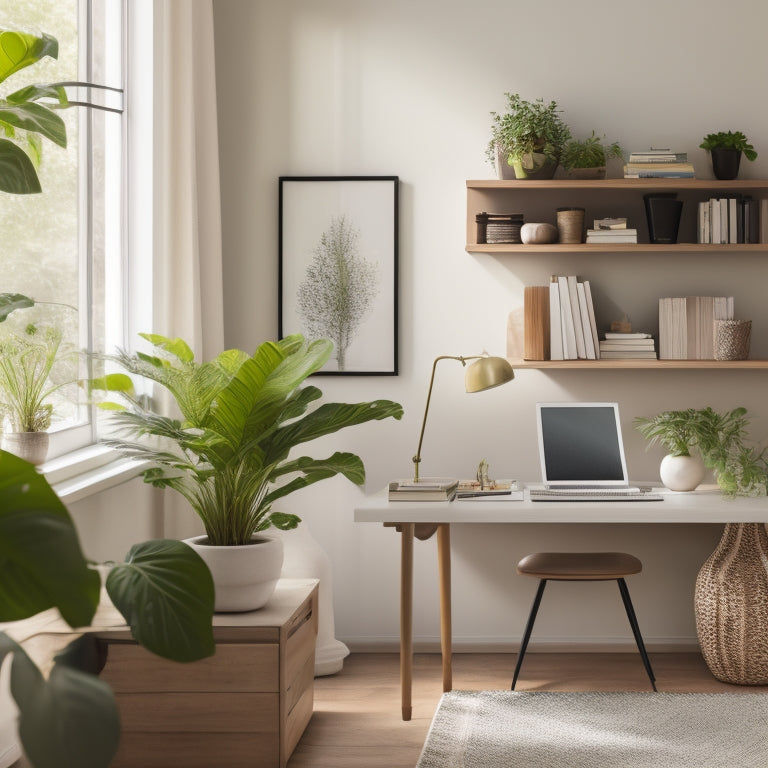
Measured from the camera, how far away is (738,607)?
3.25 meters

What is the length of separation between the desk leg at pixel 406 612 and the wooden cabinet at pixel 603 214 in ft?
2.91

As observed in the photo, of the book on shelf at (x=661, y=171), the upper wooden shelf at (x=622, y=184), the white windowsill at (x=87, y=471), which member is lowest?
the white windowsill at (x=87, y=471)

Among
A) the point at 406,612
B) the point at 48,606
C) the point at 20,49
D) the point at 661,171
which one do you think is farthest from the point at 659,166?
the point at 48,606

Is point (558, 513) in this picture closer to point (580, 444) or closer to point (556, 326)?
point (580, 444)

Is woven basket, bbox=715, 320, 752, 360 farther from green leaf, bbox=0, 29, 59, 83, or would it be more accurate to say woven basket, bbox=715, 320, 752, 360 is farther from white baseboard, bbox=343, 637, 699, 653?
green leaf, bbox=0, 29, 59, 83

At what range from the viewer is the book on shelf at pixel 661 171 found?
11.5 feet

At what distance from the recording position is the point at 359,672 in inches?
138

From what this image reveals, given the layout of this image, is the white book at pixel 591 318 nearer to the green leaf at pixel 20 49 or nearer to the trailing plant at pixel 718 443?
the trailing plant at pixel 718 443

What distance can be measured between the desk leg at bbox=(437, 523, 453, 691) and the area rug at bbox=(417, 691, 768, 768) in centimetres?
8

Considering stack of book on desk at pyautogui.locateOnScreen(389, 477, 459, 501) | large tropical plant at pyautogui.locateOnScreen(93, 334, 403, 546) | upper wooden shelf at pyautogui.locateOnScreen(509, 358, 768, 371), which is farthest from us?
upper wooden shelf at pyautogui.locateOnScreen(509, 358, 768, 371)

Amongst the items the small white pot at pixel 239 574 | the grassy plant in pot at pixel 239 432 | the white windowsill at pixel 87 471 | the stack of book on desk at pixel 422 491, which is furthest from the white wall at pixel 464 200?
the small white pot at pixel 239 574

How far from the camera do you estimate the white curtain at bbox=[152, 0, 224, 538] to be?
330 cm

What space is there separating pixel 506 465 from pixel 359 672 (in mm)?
982

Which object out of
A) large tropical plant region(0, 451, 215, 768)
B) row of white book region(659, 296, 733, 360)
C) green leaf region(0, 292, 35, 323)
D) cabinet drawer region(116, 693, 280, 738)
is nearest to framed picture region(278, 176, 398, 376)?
row of white book region(659, 296, 733, 360)
